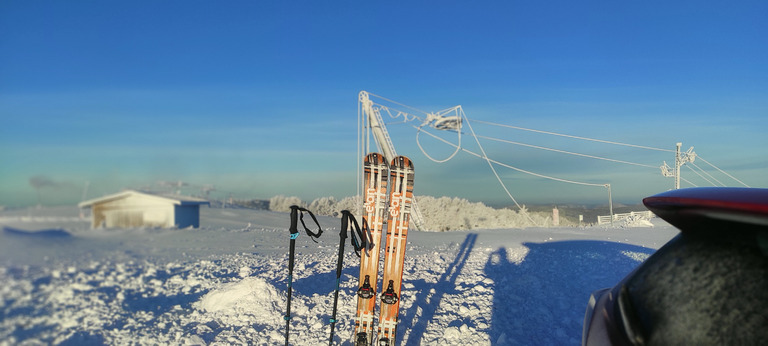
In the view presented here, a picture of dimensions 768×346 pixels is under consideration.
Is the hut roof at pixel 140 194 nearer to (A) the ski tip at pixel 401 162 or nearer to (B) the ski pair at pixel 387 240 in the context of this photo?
(B) the ski pair at pixel 387 240

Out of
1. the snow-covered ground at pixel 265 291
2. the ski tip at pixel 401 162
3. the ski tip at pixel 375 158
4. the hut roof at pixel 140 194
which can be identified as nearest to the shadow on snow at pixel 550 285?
the snow-covered ground at pixel 265 291

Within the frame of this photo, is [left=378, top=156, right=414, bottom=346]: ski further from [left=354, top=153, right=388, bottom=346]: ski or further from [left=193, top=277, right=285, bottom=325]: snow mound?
[left=193, top=277, right=285, bottom=325]: snow mound

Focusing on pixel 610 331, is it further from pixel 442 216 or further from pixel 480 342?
pixel 442 216

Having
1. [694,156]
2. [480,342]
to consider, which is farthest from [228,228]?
[694,156]

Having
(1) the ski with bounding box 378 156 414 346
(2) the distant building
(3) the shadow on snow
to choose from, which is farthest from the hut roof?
(3) the shadow on snow

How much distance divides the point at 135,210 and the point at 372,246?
8.47 feet

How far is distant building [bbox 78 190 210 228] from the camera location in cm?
452

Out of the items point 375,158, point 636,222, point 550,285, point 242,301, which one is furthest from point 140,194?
point 636,222

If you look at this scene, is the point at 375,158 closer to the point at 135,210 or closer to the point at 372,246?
the point at 372,246

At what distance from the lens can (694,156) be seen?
1362 centimetres

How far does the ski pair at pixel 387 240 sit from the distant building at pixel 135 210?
2.22m

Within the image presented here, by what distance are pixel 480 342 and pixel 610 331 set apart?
3078 mm

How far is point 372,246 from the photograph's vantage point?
177 inches

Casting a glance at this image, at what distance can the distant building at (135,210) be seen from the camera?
4.52 m
